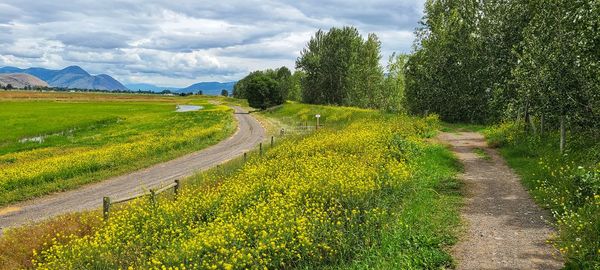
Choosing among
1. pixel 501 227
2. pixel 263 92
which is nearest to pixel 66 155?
pixel 501 227

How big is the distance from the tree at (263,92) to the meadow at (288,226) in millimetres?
89997

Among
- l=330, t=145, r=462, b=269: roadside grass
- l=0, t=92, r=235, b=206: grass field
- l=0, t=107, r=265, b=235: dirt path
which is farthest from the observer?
l=0, t=92, r=235, b=206: grass field

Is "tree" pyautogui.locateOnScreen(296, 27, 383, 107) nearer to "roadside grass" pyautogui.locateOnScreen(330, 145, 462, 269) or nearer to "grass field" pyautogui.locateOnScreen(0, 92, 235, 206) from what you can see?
"grass field" pyautogui.locateOnScreen(0, 92, 235, 206)

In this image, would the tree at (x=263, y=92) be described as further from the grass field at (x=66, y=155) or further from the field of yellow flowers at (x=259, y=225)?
the field of yellow flowers at (x=259, y=225)

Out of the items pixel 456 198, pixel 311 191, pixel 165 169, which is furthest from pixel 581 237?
pixel 165 169

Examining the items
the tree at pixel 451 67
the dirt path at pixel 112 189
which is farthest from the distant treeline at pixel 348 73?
the dirt path at pixel 112 189

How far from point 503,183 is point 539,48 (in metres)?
7.05

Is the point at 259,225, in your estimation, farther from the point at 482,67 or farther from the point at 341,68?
the point at 341,68

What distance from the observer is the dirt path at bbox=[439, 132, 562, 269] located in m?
9.01

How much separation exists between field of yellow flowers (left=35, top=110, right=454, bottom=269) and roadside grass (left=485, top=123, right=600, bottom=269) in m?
4.05

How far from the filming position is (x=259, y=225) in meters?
10.7

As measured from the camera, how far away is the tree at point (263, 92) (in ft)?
354

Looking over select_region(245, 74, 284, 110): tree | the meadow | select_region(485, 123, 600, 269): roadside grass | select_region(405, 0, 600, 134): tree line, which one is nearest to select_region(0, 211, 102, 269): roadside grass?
the meadow

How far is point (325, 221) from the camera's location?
35.3ft
